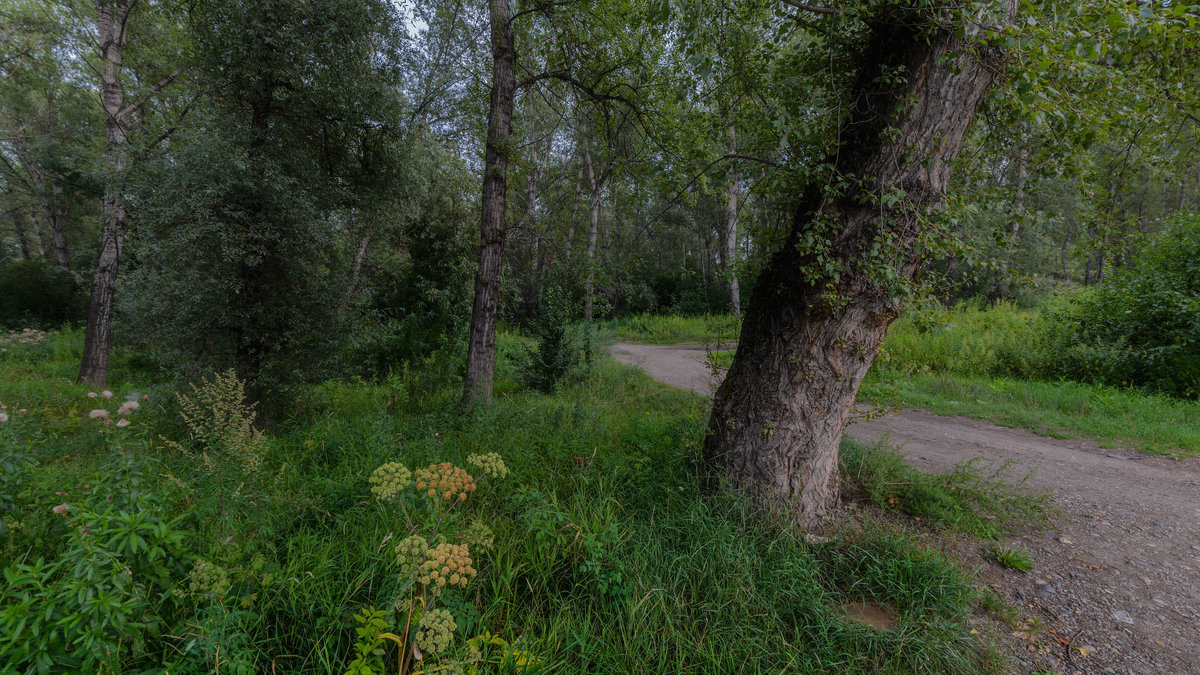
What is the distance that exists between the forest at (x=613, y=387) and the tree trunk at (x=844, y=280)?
0.03 m

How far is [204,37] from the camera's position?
4.87 metres

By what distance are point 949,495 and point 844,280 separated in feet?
7.20

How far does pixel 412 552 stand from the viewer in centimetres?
180

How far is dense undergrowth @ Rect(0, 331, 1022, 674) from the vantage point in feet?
5.43

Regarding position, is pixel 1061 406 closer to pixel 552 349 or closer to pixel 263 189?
pixel 552 349

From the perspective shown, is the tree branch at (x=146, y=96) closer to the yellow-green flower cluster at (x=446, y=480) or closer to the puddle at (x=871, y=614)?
the yellow-green flower cluster at (x=446, y=480)

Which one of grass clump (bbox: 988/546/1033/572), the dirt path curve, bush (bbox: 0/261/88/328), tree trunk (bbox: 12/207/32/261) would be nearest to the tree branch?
grass clump (bbox: 988/546/1033/572)

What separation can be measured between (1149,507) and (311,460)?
709 centimetres

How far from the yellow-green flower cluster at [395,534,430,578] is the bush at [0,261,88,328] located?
23862mm

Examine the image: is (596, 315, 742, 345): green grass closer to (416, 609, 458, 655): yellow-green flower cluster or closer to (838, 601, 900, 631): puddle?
(838, 601, 900, 631): puddle

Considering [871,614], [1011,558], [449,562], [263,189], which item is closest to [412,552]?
[449,562]

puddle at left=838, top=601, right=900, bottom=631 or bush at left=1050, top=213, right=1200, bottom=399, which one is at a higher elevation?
bush at left=1050, top=213, right=1200, bottom=399

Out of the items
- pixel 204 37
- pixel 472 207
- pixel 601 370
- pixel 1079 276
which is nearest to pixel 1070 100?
pixel 601 370

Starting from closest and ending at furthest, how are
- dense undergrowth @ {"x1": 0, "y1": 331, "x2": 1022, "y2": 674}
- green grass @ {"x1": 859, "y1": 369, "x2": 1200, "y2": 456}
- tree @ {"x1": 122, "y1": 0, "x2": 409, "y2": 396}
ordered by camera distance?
dense undergrowth @ {"x1": 0, "y1": 331, "x2": 1022, "y2": 674} < tree @ {"x1": 122, "y1": 0, "x2": 409, "y2": 396} < green grass @ {"x1": 859, "y1": 369, "x2": 1200, "y2": 456}
